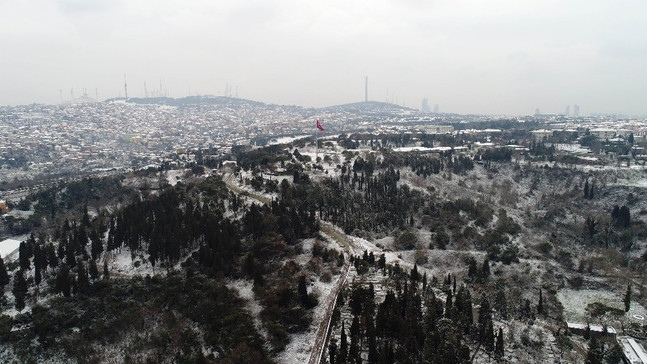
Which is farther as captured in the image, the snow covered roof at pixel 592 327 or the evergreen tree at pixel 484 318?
the snow covered roof at pixel 592 327

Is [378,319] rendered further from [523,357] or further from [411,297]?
[523,357]

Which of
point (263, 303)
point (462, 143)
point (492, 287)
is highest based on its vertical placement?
point (462, 143)

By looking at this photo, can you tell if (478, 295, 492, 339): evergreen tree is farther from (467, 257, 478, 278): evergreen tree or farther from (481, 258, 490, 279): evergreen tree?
(481, 258, 490, 279): evergreen tree

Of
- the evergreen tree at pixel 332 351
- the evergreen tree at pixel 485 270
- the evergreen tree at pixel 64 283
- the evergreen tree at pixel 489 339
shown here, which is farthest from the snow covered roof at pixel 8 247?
the evergreen tree at pixel 485 270

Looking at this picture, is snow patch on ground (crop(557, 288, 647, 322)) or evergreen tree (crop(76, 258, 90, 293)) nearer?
evergreen tree (crop(76, 258, 90, 293))

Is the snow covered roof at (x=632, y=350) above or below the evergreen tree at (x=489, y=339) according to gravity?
below

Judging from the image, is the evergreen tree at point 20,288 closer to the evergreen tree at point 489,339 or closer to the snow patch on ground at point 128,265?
the snow patch on ground at point 128,265

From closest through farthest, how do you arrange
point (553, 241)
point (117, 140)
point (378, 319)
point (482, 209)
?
1. point (378, 319)
2. point (553, 241)
3. point (482, 209)
4. point (117, 140)

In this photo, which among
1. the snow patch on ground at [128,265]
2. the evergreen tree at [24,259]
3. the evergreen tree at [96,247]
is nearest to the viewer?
the snow patch on ground at [128,265]

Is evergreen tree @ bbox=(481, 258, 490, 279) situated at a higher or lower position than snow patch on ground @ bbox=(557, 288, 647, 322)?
higher

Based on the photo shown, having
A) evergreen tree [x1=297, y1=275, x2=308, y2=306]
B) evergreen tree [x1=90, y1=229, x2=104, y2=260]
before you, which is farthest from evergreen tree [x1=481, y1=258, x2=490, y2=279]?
evergreen tree [x1=90, y1=229, x2=104, y2=260]

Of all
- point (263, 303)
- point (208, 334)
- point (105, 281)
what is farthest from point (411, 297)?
point (105, 281)
